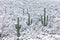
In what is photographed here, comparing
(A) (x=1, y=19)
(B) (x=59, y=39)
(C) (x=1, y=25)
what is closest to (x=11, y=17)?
(A) (x=1, y=19)

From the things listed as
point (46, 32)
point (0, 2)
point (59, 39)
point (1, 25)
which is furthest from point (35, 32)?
point (0, 2)

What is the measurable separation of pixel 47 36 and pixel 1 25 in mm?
2579

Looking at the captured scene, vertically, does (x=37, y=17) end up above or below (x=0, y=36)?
above

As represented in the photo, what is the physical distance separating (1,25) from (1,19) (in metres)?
0.74

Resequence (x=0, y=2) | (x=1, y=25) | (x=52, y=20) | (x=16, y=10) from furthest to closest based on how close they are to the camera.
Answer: (x=0, y=2)
(x=16, y=10)
(x=52, y=20)
(x=1, y=25)

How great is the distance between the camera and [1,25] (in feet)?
23.5

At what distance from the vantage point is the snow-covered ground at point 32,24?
6.27 meters

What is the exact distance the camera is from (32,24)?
24.2 ft

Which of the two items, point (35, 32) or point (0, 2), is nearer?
point (35, 32)

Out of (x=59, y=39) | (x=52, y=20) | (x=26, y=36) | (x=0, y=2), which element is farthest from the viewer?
(x=0, y=2)

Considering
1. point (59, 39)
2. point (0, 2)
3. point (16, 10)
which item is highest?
point (0, 2)

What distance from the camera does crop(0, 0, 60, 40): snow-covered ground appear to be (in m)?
6.27

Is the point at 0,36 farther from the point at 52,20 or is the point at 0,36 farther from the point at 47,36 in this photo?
the point at 52,20

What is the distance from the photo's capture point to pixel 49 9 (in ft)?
31.4
